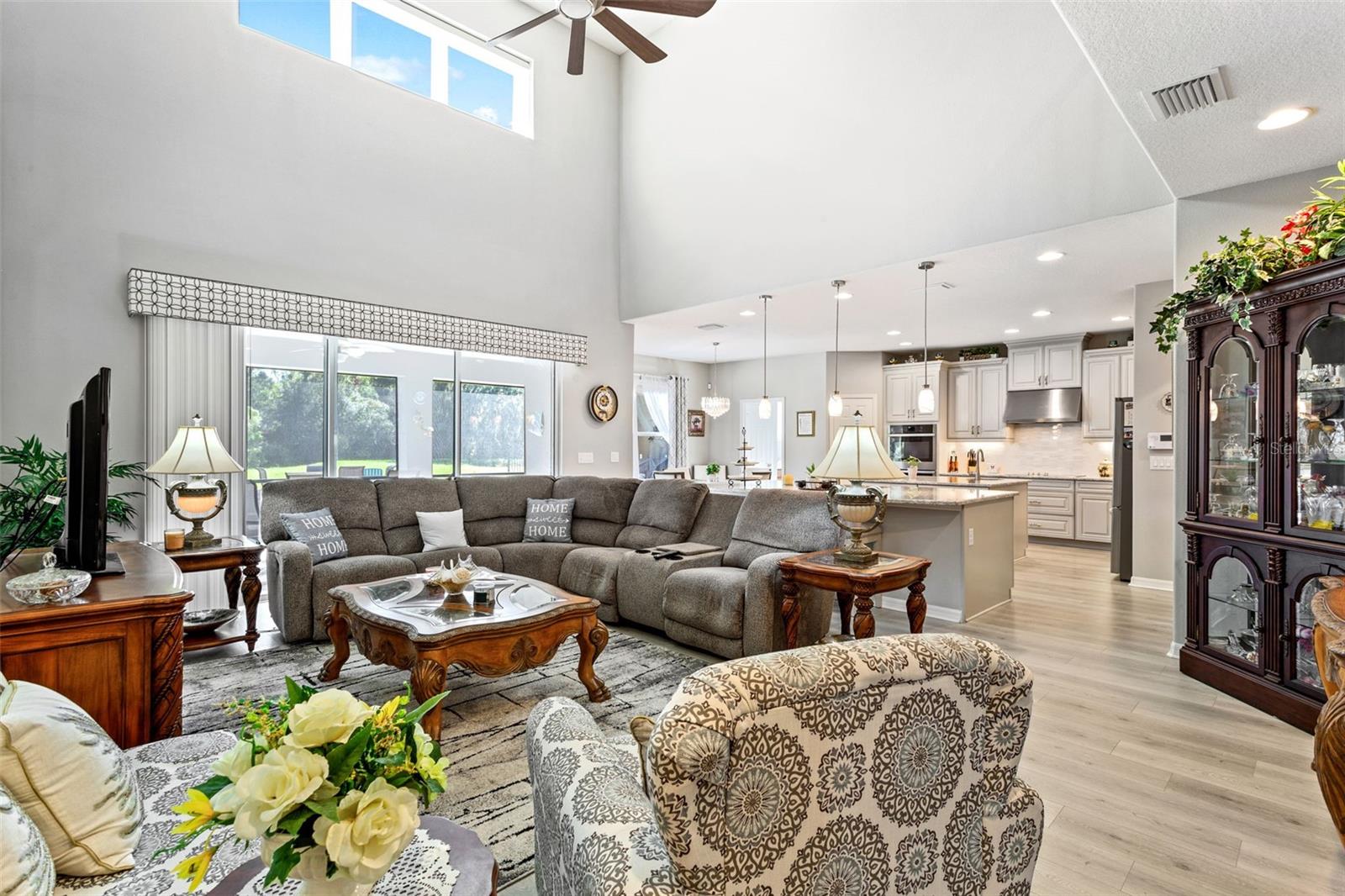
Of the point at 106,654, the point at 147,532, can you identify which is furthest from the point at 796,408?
the point at 106,654

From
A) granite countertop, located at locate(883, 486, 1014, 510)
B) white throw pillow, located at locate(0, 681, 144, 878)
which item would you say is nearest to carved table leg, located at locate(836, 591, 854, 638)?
granite countertop, located at locate(883, 486, 1014, 510)

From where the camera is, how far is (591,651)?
306 cm

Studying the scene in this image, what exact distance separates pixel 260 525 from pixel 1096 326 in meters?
8.40

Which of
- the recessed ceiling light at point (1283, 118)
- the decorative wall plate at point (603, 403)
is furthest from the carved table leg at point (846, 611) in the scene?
the decorative wall plate at point (603, 403)

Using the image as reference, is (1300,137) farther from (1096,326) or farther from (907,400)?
(907,400)

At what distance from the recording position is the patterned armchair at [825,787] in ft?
2.61

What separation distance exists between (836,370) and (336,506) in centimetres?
698

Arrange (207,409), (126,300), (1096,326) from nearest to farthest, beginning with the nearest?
(126,300)
(207,409)
(1096,326)

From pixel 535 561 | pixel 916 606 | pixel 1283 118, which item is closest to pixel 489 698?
pixel 535 561

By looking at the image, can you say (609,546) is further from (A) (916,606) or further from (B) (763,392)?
(B) (763,392)

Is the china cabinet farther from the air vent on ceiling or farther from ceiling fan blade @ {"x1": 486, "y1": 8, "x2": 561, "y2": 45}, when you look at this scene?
ceiling fan blade @ {"x1": 486, "y1": 8, "x2": 561, "y2": 45}

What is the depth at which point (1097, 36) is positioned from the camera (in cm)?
229

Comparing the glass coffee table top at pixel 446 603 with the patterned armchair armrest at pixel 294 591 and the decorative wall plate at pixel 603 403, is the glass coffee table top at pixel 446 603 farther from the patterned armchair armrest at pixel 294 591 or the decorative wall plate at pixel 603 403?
the decorative wall plate at pixel 603 403

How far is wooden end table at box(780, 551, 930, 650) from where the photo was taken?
3043 millimetres
